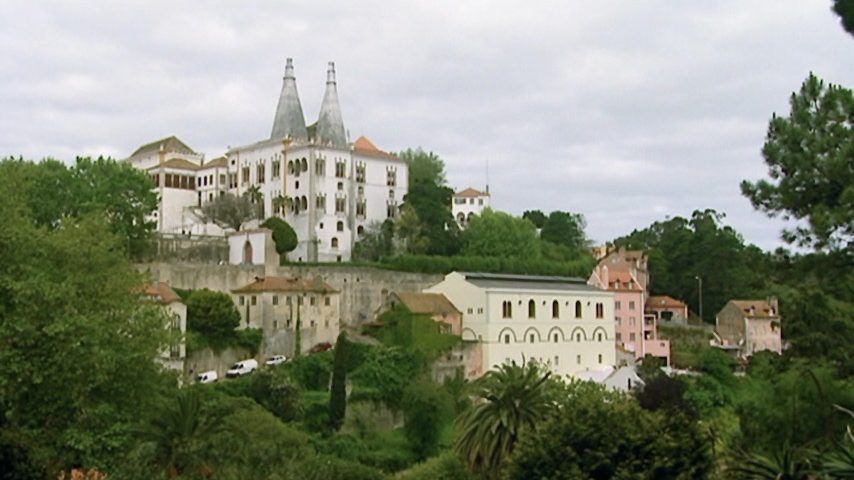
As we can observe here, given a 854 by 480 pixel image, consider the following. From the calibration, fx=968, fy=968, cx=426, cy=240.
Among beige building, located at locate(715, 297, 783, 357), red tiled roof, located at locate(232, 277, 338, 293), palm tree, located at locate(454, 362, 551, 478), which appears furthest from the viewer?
beige building, located at locate(715, 297, 783, 357)

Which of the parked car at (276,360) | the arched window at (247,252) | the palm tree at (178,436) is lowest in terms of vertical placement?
the parked car at (276,360)

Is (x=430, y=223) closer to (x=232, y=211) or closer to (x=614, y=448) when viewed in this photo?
(x=232, y=211)

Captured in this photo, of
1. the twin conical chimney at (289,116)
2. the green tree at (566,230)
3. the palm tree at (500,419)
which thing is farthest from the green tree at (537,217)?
the palm tree at (500,419)

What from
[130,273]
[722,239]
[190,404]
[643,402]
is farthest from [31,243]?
[722,239]

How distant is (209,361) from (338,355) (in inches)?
255

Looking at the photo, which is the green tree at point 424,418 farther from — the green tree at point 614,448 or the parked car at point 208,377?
the green tree at point 614,448

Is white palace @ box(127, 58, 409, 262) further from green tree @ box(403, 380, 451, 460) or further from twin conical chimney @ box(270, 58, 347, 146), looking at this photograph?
green tree @ box(403, 380, 451, 460)

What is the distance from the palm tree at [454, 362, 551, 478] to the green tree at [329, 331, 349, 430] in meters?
17.7

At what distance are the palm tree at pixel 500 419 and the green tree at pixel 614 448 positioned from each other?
480cm

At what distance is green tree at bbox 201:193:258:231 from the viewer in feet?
225

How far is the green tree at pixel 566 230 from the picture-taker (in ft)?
294

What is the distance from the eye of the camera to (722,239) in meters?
76.8

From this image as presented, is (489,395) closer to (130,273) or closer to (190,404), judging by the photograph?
(190,404)

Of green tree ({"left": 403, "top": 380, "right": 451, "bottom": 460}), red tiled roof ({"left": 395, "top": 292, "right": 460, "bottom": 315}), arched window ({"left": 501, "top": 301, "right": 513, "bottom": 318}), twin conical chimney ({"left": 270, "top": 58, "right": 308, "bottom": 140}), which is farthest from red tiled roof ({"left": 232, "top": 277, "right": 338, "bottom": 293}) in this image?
twin conical chimney ({"left": 270, "top": 58, "right": 308, "bottom": 140})
